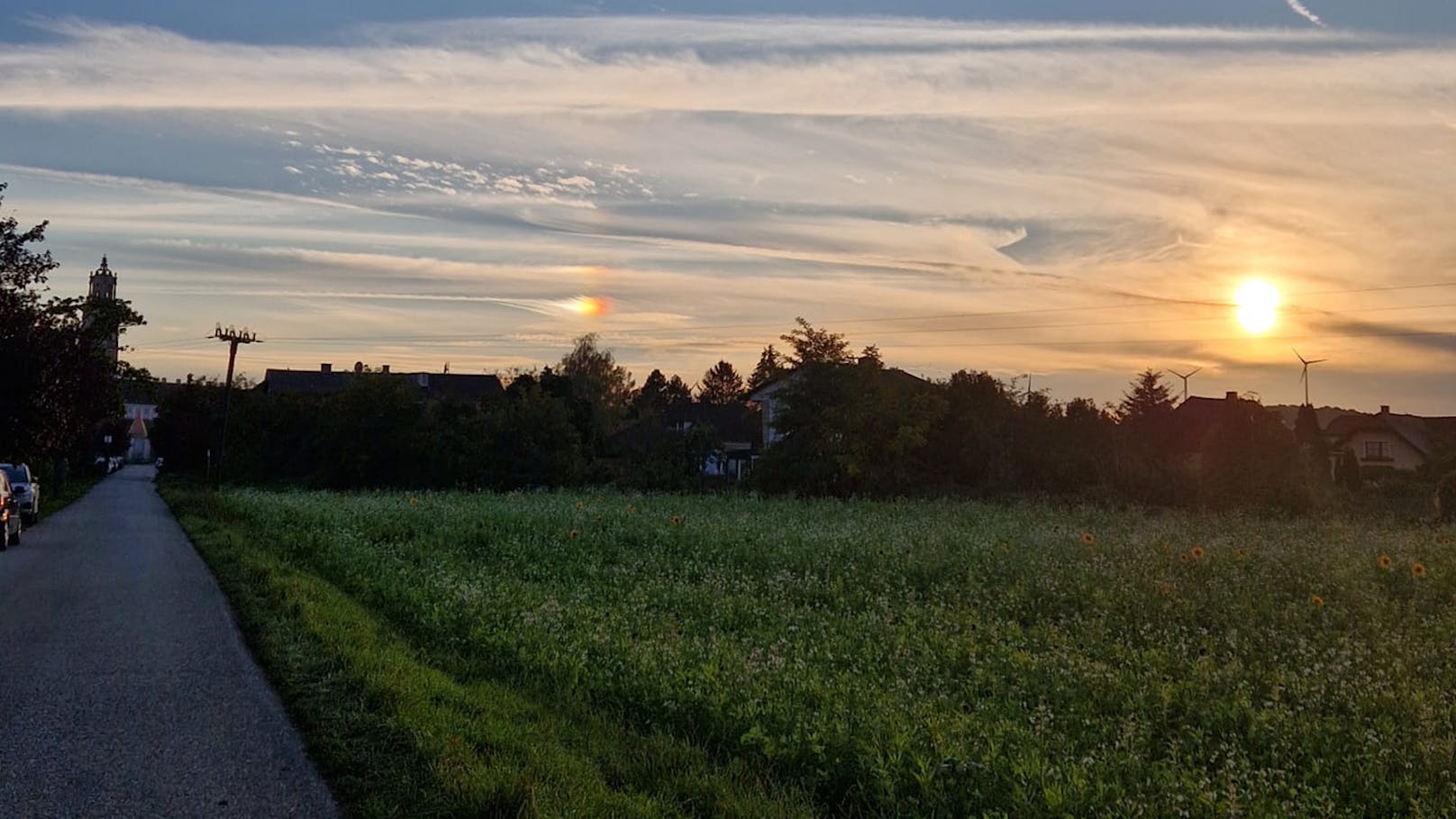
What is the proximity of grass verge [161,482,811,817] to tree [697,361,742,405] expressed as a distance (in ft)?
432

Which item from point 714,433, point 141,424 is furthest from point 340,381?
point 714,433

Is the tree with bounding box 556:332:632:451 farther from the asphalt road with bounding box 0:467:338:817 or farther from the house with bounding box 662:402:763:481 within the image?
the asphalt road with bounding box 0:467:338:817

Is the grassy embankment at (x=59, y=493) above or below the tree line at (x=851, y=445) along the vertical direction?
below

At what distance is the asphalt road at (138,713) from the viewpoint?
6230 mm

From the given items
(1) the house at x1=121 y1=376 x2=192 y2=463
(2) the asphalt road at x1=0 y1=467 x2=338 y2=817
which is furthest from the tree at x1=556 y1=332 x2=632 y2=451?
(2) the asphalt road at x1=0 y1=467 x2=338 y2=817

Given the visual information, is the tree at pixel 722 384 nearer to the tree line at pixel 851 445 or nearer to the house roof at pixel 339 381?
the house roof at pixel 339 381

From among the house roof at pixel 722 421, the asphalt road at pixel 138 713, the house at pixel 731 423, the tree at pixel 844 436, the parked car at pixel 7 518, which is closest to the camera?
the asphalt road at pixel 138 713

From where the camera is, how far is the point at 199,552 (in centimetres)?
2195

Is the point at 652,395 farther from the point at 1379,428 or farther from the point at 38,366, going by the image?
the point at 38,366

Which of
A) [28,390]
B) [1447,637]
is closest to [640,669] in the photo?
[1447,637]

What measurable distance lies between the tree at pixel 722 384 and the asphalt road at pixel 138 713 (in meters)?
127

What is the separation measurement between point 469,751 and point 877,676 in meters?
3.47

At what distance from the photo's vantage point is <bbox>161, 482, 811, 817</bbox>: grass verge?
5.98 meters

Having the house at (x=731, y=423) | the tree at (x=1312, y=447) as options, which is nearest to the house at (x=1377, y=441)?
the tree at (x=1312, y=447)
